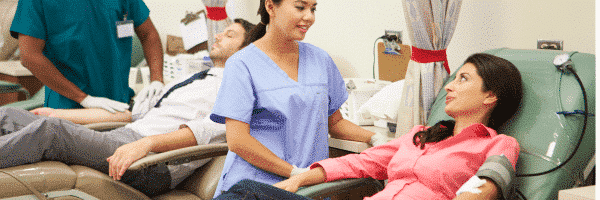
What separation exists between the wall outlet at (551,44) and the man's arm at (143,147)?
1.33 metres

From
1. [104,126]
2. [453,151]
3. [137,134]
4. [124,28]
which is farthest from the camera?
[124,28]

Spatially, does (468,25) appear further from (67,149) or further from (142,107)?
(67,149)

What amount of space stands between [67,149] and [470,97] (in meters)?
1.48

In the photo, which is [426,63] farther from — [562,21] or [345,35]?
[345,35]

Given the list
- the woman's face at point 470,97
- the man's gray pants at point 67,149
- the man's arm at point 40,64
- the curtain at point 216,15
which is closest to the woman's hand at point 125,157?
the man's gray pants at point 67,149

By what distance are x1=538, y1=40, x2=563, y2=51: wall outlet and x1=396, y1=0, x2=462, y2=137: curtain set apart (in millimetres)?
297

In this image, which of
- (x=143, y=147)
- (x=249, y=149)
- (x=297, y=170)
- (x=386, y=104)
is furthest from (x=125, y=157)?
(x=386, y=104)

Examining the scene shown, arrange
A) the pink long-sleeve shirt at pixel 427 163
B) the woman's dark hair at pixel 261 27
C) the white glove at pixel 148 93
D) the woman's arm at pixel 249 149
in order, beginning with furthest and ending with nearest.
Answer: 1. the white glove at pixel 148 93
2. the woman's dark hair at pixel 261 27
3. the woman's arm at pixel 249 149
4. the pink long-sleeve shirt at pixel 427 163

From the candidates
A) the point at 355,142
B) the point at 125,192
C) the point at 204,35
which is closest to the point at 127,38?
the point at 204,35

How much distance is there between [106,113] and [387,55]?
4.80 feet

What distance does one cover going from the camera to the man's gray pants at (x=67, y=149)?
174cm

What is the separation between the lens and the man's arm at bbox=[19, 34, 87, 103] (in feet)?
7.81

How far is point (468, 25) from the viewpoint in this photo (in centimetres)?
210

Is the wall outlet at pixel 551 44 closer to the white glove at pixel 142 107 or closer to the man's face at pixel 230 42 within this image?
the man's face at pixel 230 42
